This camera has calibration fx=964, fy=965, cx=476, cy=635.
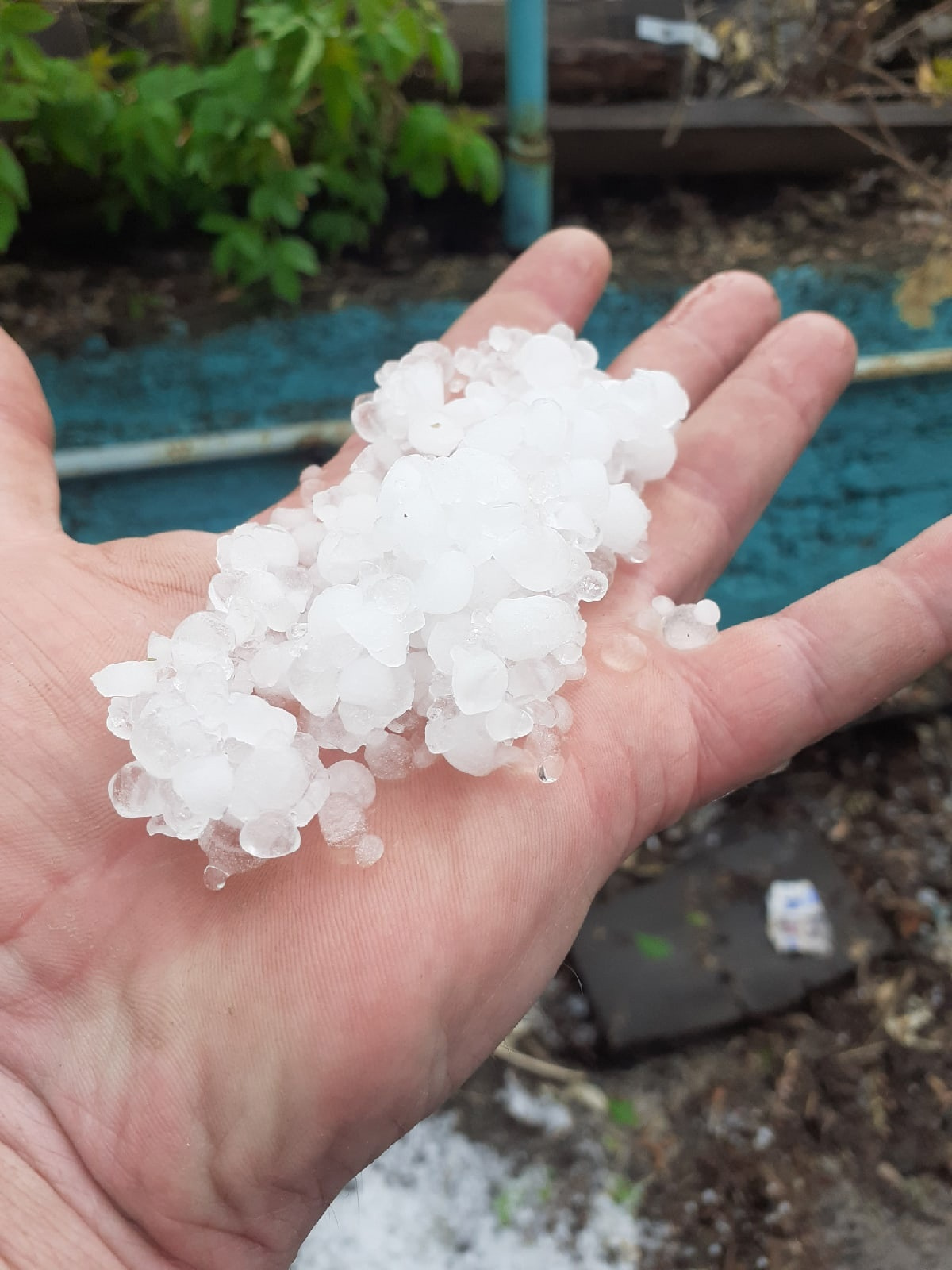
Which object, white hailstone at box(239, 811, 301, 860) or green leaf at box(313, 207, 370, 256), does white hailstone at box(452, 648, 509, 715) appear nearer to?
white hailstone at box(239, 811, 301, 860)

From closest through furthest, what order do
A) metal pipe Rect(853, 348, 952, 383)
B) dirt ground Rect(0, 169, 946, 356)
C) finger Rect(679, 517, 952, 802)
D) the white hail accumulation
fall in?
the white hail accumulation < finger Rect(679, 517, 952, 802) < dirt ground Rect(0, 169, 946, 356) < metal pipe Rect(853, 348, 952, 383)

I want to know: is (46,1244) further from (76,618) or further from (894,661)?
(894,661)

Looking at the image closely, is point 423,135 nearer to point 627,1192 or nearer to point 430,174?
point 430,174

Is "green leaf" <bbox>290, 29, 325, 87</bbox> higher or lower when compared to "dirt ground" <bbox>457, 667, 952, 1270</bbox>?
higher

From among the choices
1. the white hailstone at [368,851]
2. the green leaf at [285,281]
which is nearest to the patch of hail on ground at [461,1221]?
the white hailstone at [368,851]

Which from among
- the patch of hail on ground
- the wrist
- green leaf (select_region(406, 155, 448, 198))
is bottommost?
the patch of hail on ground

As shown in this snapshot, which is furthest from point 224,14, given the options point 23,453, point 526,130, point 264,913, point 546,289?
point 264,913

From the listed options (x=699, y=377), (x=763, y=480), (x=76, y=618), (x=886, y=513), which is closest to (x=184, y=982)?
(x=76, y=618)

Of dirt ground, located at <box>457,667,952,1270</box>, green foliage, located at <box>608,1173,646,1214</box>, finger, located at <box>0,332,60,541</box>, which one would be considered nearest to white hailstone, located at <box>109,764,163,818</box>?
finger, located at <box>0,332,60,541</box>
